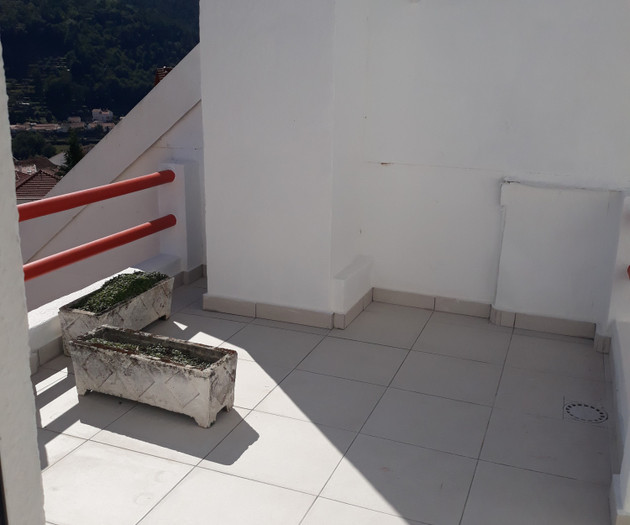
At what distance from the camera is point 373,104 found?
457 centimetres

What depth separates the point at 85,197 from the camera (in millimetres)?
4059

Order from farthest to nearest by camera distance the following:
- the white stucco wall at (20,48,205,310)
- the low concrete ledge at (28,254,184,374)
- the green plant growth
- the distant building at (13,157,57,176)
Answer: the distant building at (13,157,57,176), the green plant growth, the white stucco wall at (20,48,205,310), the low concrete ledge at (28,254,184,374)

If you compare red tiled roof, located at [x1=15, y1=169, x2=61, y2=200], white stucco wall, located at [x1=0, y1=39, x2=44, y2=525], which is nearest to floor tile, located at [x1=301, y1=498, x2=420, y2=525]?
white stucco wall, located at [x1=0, y1=39, x2=44, y2=525]

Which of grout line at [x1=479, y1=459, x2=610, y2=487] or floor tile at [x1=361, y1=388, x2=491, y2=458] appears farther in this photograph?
floor tile at [x1=361, y1=388, x2=491, y2=458]

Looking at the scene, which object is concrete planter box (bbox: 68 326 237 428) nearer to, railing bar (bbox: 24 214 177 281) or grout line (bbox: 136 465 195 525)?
grout line (bbox: 136 465 195 525)

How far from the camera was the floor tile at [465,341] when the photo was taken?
412cm

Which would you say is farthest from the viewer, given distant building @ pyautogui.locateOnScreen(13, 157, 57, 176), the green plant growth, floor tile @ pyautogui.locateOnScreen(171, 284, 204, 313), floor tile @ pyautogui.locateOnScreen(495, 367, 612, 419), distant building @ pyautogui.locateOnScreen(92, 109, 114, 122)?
distant building @ pyautogui.locateOnScreen(13, 157, 57, 176)

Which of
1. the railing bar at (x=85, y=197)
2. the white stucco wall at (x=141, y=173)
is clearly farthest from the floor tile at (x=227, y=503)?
the white stucco wall at (x=141, y=173)

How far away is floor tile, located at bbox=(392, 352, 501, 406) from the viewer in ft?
12.0

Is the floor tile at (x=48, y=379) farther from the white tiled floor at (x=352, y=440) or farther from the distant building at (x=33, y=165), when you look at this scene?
the distant building at (x=33, y=165)

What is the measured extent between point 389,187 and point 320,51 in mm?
1093

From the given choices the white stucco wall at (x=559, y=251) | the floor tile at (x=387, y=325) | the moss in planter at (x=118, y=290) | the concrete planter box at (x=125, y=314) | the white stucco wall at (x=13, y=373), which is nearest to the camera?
the white stucco wall at (x=13, y=373)

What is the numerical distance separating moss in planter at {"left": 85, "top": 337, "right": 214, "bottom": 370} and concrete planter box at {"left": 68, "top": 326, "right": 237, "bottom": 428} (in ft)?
0.06

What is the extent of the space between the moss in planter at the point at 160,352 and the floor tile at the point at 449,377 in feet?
3.62
